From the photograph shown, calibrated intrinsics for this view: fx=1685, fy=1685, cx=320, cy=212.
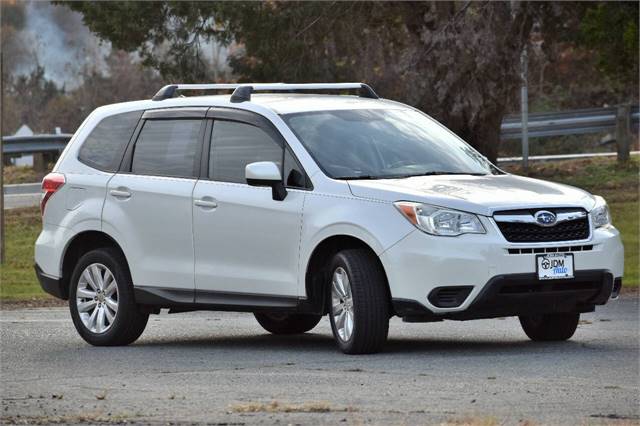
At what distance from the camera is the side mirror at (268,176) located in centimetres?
1139

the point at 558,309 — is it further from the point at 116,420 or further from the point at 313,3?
the point at 313,3

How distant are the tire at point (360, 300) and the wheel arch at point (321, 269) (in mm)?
177

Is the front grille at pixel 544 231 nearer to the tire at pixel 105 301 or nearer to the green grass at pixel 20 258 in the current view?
the tire at pixel 105 301

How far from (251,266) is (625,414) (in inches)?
156

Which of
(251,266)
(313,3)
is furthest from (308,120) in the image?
(313,3)

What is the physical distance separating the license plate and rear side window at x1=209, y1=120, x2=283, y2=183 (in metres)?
2.06

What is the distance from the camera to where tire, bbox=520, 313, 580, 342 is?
11.9m

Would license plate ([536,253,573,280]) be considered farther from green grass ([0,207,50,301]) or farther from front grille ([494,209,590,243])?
green grass ([0,207,50,301])

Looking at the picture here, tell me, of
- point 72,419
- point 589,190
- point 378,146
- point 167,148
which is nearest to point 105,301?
point 167,148

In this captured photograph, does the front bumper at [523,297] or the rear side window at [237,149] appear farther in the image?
the rear side window at [237,149]

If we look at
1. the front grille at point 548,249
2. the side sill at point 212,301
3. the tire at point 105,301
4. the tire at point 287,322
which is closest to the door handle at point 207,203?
the side sill at point 212,301

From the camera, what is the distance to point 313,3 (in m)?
28.2

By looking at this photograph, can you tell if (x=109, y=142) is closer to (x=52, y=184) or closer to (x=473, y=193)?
(x=52, y=184)

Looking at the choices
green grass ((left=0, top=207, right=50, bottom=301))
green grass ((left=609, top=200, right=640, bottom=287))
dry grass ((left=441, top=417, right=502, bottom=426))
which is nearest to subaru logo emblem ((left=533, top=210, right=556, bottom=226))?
dry grass ((left=441, top=417, right=502, bottom=426))
